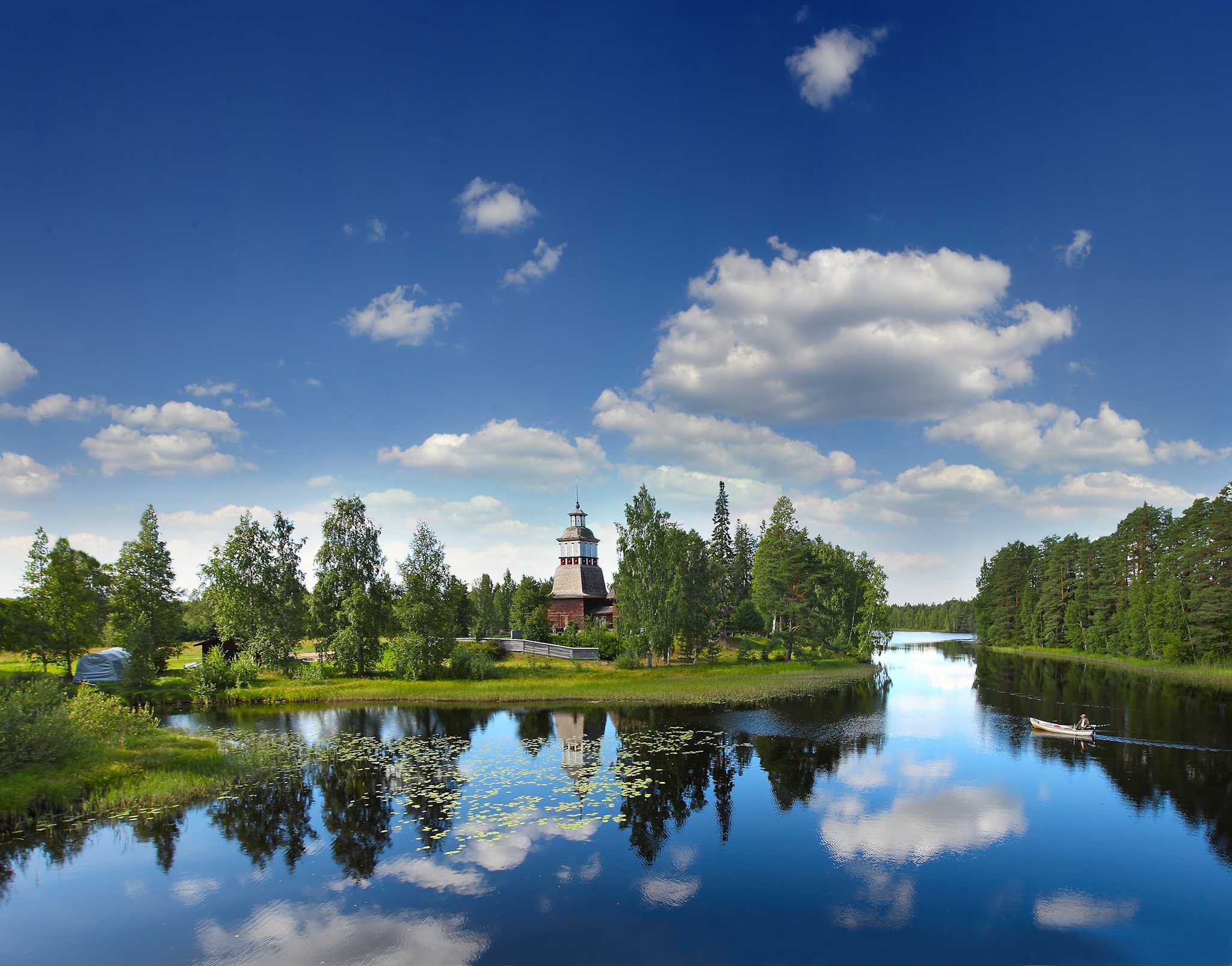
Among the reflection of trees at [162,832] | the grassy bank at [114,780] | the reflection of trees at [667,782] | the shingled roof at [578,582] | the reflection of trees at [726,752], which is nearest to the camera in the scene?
the reflection of trees at [162,832]

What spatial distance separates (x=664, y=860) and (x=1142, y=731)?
31.8 m

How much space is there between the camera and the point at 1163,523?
7769 centimetres

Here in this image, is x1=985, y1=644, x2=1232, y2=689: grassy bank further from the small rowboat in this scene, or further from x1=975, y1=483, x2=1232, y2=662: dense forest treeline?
the small rowboat

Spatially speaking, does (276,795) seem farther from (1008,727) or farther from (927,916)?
(1008,727)

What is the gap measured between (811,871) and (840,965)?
4480 millimetres

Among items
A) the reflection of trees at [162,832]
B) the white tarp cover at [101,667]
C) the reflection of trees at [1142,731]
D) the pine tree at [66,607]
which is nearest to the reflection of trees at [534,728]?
A: the reflection of trees at [162,832]

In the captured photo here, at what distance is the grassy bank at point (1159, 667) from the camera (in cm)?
5550

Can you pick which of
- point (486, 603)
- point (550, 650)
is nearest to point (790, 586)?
point (550, 650)

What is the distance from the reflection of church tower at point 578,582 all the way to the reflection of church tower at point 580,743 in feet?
120

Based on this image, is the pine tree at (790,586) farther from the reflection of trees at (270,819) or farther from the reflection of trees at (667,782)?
the reflection of trees at (270,819)

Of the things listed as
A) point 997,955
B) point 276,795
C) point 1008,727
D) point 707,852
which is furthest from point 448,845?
point 1008,727

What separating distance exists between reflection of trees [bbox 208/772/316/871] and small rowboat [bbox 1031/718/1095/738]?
35674 millimetres

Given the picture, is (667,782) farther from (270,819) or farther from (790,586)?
(790,586)

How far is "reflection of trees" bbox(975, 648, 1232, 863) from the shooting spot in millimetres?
23281
